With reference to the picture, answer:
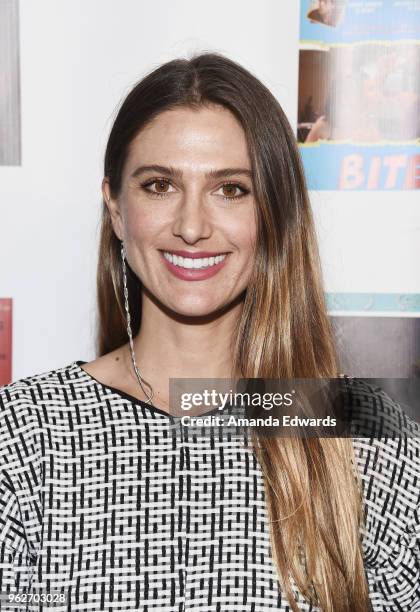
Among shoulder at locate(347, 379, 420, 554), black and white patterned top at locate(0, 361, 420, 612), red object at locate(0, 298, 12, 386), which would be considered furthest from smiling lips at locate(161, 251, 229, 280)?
red object at locate(0, 298, 12, 386)

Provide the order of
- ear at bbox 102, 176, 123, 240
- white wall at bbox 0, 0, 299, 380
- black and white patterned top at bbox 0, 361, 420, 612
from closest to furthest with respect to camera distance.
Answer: black and white patterned top at bbox 0, 361, 420, 612
ear at bbox 102, 176, 123, 240
white wall at bbox 0, 0, 299, 380

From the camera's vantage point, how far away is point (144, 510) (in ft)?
4.16

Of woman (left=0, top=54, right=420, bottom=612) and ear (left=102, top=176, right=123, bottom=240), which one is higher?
ear (left=102, top=176, right=123, bottom=240)

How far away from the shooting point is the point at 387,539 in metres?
1.33

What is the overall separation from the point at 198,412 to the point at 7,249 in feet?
1.88

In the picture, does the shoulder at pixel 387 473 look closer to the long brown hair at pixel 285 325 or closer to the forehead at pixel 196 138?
the long brown hair at pixel 285 325

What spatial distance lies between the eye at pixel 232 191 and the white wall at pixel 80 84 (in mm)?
405

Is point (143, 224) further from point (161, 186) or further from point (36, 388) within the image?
point (36, 388)

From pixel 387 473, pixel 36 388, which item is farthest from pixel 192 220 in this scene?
pixel 387 473

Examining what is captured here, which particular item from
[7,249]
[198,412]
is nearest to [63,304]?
[7,249]

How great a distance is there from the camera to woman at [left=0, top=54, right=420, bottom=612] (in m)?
1.25

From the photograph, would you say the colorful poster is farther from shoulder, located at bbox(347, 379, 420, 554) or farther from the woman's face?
shoulder, located at bbox(347, 379, 420, 554)

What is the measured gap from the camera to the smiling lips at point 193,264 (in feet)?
4.22

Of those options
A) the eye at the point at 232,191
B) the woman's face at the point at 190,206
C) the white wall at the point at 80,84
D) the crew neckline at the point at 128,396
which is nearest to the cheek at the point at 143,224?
the woman's face at the point at 190,206
